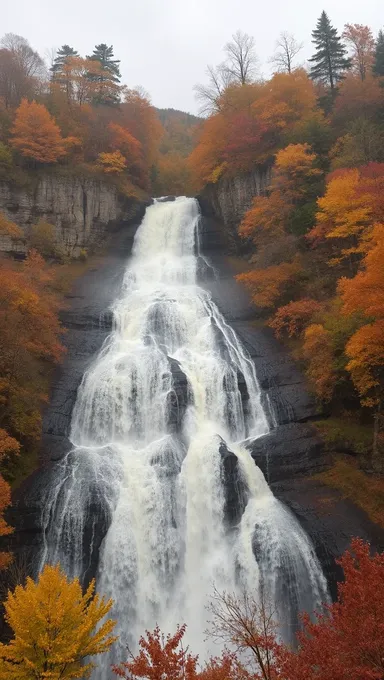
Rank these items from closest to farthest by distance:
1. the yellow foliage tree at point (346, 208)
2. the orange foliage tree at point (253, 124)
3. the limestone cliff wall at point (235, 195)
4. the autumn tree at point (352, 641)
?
the autumn tree at point (352, 641), the yellow foliage tree at point (346, 208), the orange foliage tree at point (253, 124), the limestone cliff wall at point (235, 195)

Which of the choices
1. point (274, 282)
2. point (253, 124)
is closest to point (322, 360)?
point (274, 282)

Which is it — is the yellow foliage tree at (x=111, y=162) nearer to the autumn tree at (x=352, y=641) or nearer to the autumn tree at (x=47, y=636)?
the autumn tree at (x=47, y=636)

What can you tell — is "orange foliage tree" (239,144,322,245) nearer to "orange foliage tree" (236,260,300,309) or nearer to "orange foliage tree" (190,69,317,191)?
"orange foliage tree" (236,260,300,309)

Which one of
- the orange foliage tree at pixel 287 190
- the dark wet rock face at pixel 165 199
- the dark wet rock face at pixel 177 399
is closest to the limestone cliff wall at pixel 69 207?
the dark wet rock face at pixel 165 199

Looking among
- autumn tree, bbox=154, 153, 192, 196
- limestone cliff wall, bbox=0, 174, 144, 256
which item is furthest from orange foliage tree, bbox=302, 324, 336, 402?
autumn tree, bbox=154, 153, 192, 196

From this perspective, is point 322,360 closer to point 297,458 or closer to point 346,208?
point 297,458

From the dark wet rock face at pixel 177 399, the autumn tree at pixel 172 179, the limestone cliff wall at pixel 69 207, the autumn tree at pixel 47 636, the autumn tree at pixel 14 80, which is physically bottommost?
the autumn tree at pixel 47 636
